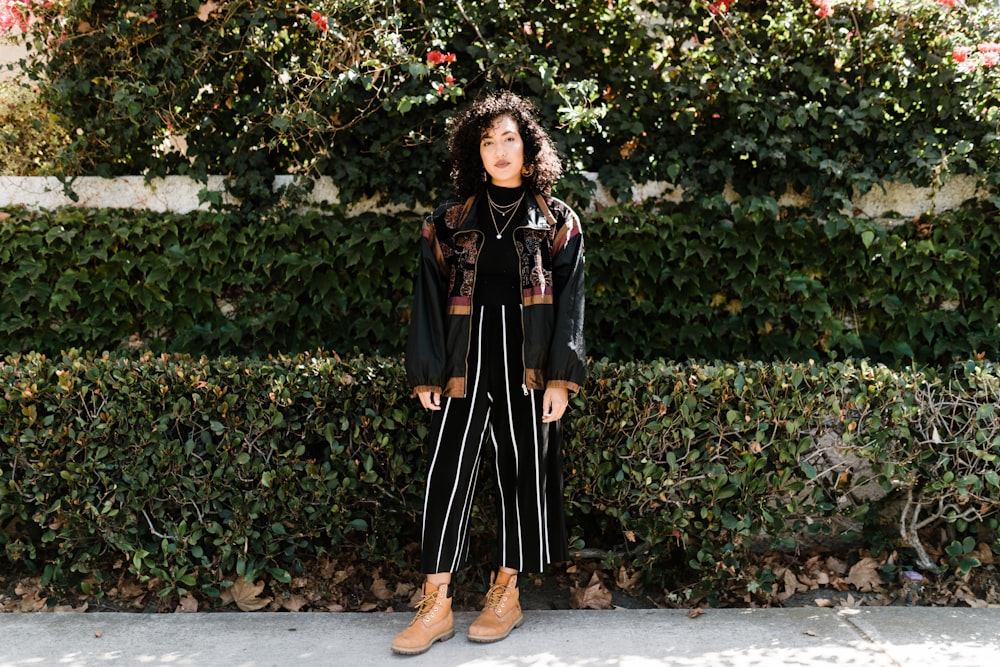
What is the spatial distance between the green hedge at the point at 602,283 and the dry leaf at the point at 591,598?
3.55 feet

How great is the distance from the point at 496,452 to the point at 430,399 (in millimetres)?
341

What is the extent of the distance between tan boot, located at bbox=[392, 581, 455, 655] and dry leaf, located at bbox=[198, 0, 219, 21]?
114 inches

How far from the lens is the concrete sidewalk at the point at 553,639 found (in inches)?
114

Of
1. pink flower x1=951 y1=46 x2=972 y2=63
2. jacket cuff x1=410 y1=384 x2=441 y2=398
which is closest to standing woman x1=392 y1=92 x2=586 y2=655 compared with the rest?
jacket cuff x1=410 y1=384 x2=441 y2=398

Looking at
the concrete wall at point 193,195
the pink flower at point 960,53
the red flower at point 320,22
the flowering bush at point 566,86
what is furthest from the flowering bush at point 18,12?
the pink flower at point 960,53

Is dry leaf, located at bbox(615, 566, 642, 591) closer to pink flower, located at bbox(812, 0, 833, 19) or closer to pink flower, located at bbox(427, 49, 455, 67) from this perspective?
pink flower, located at bbox(427, 49, 455, 67)

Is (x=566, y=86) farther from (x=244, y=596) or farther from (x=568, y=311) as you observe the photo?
(x=244, y=596)

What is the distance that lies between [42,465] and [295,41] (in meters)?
2.31

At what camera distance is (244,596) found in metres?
3.42

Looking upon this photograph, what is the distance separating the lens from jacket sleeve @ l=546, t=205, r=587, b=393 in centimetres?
Answer: 299

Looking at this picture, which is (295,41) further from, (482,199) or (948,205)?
(948,205)

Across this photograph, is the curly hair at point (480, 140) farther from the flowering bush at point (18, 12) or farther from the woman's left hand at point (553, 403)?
the flowering bush at point (18, 12)

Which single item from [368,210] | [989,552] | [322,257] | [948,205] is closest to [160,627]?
[322,257]

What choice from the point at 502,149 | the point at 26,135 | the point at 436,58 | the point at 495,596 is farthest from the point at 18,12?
the point at 495,596
